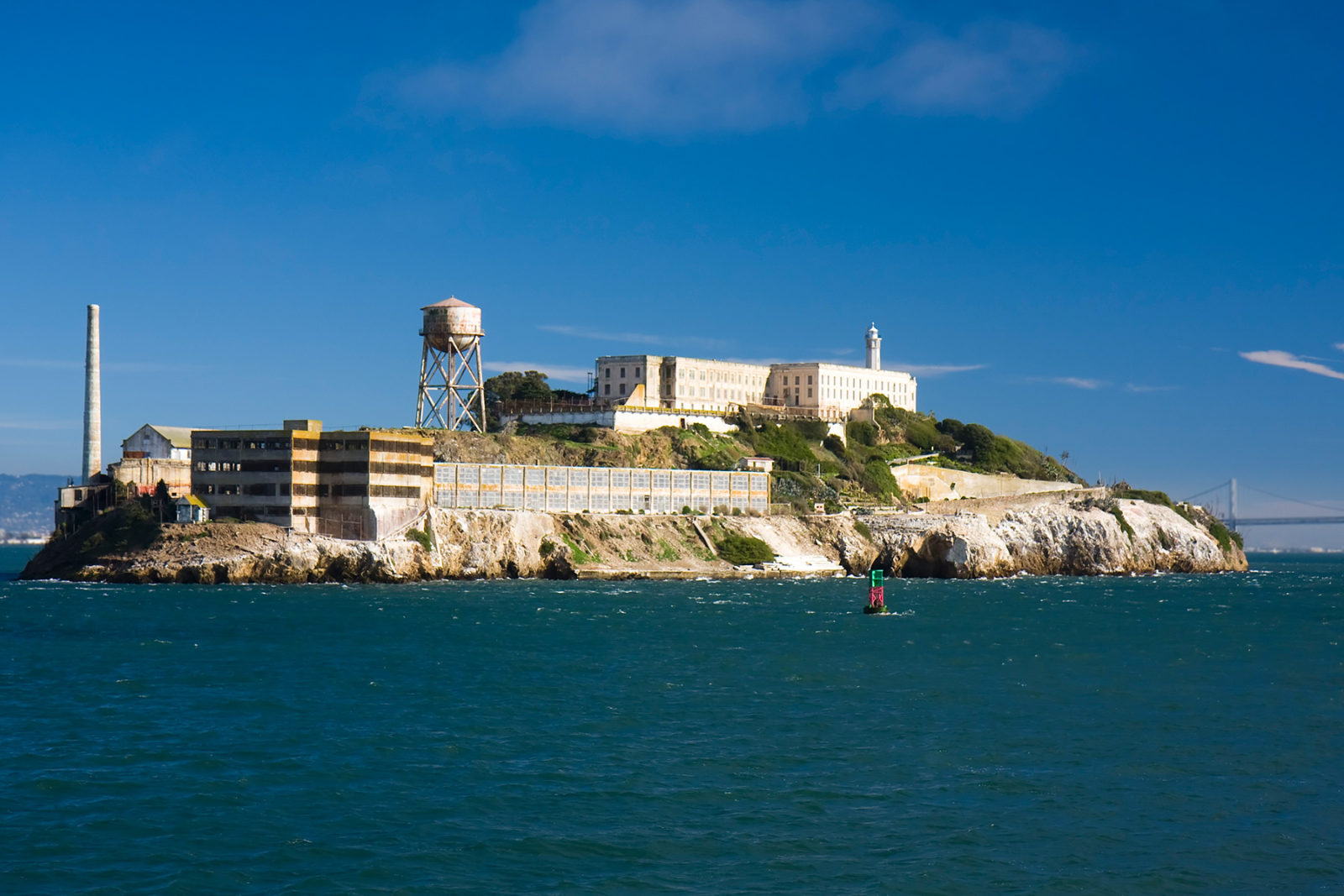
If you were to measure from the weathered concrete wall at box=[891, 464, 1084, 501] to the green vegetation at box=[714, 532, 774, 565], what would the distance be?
31374mm

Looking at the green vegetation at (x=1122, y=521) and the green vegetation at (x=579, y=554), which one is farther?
the green vegetation at (x=1122, y=521)

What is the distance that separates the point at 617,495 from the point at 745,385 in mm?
45192

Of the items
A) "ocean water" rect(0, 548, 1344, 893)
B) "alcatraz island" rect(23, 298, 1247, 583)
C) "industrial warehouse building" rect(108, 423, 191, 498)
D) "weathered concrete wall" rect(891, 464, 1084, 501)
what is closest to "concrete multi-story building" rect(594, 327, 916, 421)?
"alcatraz island" rect(23, 298, 1247, 583)

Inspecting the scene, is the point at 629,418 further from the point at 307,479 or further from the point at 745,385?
the point at 307,479

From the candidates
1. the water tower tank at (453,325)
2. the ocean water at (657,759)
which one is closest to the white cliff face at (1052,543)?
the water tower tank at (453,325)

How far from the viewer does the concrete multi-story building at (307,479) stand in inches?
3575

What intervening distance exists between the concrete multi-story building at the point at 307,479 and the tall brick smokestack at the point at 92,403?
20617 mm

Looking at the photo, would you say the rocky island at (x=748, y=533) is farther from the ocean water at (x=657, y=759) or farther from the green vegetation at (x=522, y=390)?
the ocean water at (x=657, y=759)

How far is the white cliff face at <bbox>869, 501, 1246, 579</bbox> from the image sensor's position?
4422 inches

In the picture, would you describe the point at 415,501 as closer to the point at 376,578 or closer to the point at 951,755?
the point at 376,578

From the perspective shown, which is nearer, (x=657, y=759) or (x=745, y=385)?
(x=657, y=759)

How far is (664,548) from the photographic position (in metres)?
103

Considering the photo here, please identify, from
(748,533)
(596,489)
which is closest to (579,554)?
(596,489)

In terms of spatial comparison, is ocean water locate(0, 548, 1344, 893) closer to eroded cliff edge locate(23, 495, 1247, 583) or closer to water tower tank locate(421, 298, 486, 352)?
eroded cliff edge locate(23, 495, 1247, 583)
